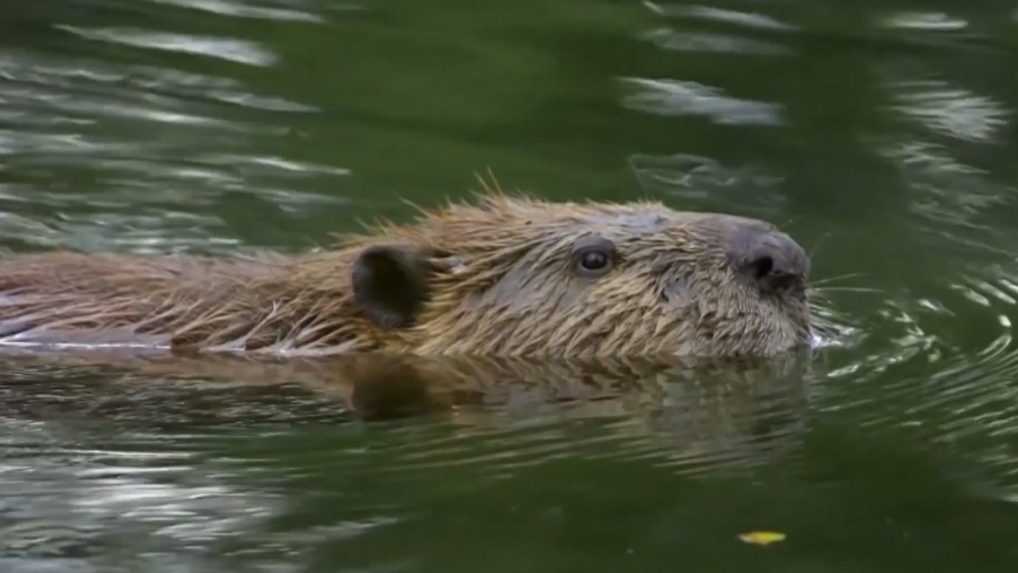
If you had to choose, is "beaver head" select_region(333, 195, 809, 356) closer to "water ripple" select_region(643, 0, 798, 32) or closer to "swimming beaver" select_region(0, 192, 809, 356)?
"swimming beaver" select_region(0, 192, 809, 356)

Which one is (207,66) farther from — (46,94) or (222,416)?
(222,416)

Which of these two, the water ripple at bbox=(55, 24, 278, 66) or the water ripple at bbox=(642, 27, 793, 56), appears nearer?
the water ripple at bbox=(55, 24, 278, 66)

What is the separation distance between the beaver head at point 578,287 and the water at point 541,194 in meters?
0.10

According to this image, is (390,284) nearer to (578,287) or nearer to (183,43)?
(578,287)

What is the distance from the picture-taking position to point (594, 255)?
747 cm

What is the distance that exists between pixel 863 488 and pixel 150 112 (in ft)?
16.9

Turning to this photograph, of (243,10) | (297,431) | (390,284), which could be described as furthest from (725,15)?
(297,431)

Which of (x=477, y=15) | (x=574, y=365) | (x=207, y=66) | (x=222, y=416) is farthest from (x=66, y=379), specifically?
(x=477, y=15)

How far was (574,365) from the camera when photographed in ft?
24.4

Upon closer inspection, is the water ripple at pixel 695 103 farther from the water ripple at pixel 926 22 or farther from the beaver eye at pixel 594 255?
the beaver eye at pixel 594 255

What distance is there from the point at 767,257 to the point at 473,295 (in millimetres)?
875

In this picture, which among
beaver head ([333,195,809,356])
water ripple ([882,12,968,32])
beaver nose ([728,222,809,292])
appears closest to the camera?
beaver nose ([728,222,809,292])

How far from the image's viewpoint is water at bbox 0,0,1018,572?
18.4 ft

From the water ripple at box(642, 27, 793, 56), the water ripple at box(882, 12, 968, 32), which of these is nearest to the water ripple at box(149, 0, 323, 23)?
the water ripple at box(642, 27, 793, 56)
